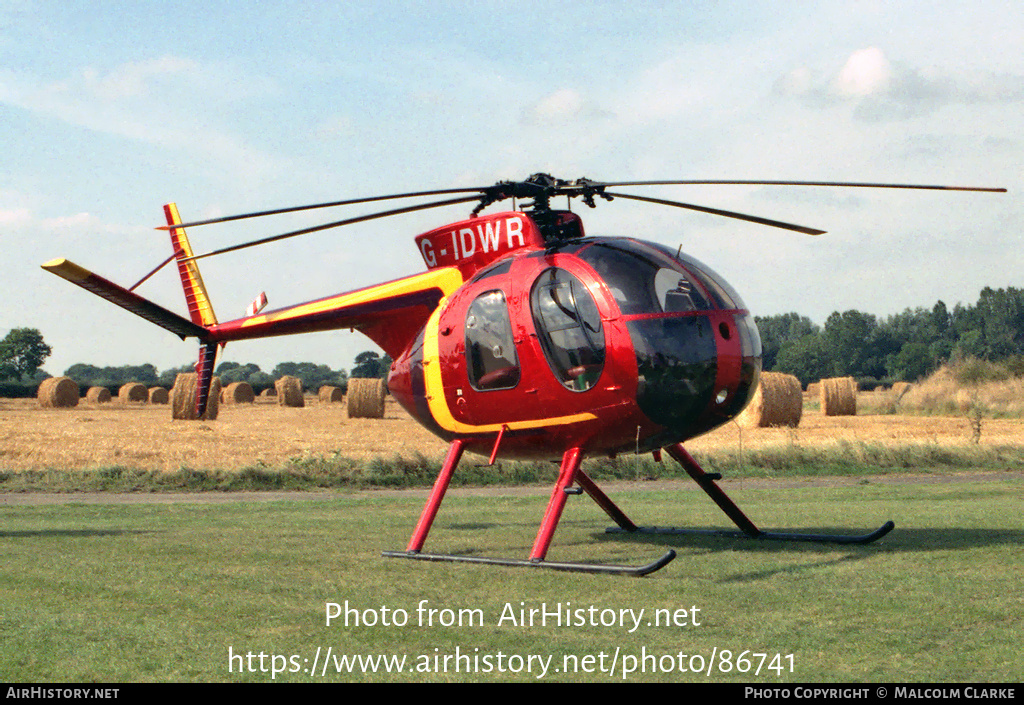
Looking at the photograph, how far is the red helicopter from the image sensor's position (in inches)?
351

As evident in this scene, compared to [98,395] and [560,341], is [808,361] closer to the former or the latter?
[98,395]

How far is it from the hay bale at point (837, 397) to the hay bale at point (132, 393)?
129 ft

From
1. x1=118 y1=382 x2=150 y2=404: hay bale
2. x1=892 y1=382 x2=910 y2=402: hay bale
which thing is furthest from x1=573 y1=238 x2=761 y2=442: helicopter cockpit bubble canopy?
x1=118 y1=382 x2=150 y2=404: hay bale

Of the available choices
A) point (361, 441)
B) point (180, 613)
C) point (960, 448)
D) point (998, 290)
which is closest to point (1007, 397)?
point (960, 448)

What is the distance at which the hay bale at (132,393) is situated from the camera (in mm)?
59406

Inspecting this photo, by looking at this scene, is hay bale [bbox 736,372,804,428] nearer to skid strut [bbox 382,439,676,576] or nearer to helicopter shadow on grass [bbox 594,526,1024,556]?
helicopter shadow on grass [bbox 594,526,1024,556]

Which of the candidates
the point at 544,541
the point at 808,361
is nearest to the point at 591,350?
the point at 544,541

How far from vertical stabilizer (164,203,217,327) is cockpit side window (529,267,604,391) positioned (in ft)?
18.9

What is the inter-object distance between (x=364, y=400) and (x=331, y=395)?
64.4 ft

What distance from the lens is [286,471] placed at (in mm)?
20641

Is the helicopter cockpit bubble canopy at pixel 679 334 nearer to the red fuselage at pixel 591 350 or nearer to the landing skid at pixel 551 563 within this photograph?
the red fuselage at pixel 591 350

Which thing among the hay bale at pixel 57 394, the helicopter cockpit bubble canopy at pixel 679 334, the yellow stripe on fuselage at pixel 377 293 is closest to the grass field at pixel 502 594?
the helicopter cockpit bubble canopy at pixel 679 334

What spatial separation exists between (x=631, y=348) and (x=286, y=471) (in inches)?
522

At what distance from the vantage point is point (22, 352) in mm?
103125
